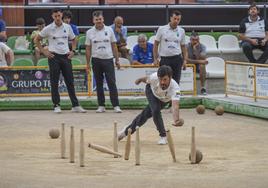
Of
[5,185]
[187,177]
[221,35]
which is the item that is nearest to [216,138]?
[187,177]

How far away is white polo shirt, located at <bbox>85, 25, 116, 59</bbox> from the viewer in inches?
747

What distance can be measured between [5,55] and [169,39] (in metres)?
4.10

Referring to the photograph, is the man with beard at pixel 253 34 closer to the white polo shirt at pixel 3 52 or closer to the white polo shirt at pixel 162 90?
the white polo shirt at pixel 3 52

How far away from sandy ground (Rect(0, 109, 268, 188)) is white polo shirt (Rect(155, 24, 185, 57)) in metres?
1.37

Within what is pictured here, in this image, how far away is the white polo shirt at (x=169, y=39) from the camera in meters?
18.7

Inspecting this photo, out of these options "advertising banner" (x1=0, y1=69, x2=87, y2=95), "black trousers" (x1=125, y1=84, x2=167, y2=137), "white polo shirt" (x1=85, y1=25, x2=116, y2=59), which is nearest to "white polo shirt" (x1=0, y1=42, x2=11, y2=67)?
"advertising banner" (x1=0, y1=69, x2=87, y2=95)

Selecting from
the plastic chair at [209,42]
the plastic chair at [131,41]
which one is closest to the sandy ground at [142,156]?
the plastic chair at [131,41]

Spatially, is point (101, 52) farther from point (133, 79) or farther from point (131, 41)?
point (131, 41)

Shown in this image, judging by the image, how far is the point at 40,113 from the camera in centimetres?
1970

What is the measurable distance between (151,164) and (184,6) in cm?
1318

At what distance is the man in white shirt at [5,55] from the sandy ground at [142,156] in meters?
Answer: 1.71

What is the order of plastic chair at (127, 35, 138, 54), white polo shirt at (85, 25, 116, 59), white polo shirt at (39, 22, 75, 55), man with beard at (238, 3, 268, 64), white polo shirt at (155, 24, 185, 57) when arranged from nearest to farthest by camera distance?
white polo shirt at (155, 24, 185, 57) < white polo shirt at (39, 22, 75, 55) < white polo shirt at (85, 25, 116, 59) < man with beard at (238, 3, 268, 64) < plastic chair at (127, 35, 138, 54)

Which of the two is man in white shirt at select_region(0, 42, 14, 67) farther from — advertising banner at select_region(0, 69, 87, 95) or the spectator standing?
the spectator standing

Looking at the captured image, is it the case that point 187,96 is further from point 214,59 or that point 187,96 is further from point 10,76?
point 10,76
